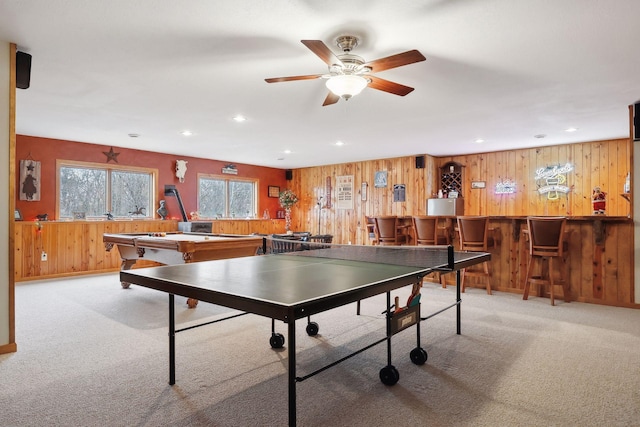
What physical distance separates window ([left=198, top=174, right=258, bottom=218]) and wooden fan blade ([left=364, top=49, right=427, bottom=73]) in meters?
6.40

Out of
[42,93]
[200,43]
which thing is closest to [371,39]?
[200,43]

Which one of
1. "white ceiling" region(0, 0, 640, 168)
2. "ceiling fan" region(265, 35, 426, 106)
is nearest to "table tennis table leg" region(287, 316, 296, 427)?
"ceiling fan" region(265, 35, 426, 106)

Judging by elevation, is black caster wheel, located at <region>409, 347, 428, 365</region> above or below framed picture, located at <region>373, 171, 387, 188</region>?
below

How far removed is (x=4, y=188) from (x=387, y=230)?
4.34 metres

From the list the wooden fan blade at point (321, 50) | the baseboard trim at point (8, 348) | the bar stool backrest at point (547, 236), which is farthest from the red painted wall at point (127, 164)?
the bar stool backrest at point (547, 236)

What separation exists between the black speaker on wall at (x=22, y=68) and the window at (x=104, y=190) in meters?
3.88

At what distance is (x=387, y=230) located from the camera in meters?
5.52

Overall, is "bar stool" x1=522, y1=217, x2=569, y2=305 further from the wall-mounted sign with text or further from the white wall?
the white wall

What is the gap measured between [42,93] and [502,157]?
753cm

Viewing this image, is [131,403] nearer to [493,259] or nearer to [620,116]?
[493,259]

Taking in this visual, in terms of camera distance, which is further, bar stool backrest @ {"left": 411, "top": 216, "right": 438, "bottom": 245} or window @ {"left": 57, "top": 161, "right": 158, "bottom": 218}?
window @ {"left": 57, "top": 161, "right": 158, "bottom": 218}

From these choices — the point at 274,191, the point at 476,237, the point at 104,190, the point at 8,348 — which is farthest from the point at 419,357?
the point at 274,191

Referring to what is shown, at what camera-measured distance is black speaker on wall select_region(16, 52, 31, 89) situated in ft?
9.68

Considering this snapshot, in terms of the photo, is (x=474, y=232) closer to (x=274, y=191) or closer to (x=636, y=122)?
(x=636, y=122)
